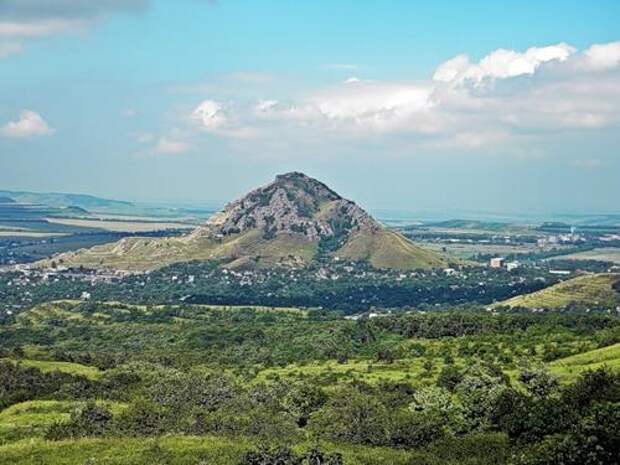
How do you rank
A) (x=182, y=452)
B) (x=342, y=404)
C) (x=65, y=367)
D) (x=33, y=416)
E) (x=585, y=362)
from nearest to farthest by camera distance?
(x=182, y=452) → (x=342, y=404) → (x=33, y=416) → (x=585, y=362) → (x=65, y=367)

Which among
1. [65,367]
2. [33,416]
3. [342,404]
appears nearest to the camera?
[342,404]

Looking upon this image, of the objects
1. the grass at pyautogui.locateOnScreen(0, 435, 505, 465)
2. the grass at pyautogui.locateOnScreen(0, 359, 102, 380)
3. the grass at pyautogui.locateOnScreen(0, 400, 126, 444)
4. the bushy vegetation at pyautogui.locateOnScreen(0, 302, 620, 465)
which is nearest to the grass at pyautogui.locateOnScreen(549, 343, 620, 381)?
the bushy vegetation at pyautogui.locateOnScreen(0, 302, 620, 465)

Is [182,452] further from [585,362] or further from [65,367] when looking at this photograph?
[585,362]

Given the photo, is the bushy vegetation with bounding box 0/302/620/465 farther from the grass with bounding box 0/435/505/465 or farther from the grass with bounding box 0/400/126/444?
the grass with bounding box 0/400/126/444

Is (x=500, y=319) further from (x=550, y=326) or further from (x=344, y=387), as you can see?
(x=344, y=387)

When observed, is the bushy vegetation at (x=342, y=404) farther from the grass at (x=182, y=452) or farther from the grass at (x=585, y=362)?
the grass at (x=585, y=362)

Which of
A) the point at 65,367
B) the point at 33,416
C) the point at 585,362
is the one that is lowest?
the point at 65,367

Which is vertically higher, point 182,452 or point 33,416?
point 182,452

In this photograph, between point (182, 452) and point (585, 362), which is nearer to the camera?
point (182, 452)

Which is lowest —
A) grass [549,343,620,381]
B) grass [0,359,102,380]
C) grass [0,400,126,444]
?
grass [0,359,102,380]

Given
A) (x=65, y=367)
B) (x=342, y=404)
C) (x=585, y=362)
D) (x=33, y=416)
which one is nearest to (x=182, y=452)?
(x=342, y=404)

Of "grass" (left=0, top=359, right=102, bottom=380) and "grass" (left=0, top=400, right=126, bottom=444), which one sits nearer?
"grass" (left=0, top=400, right=126, bottom=444)
